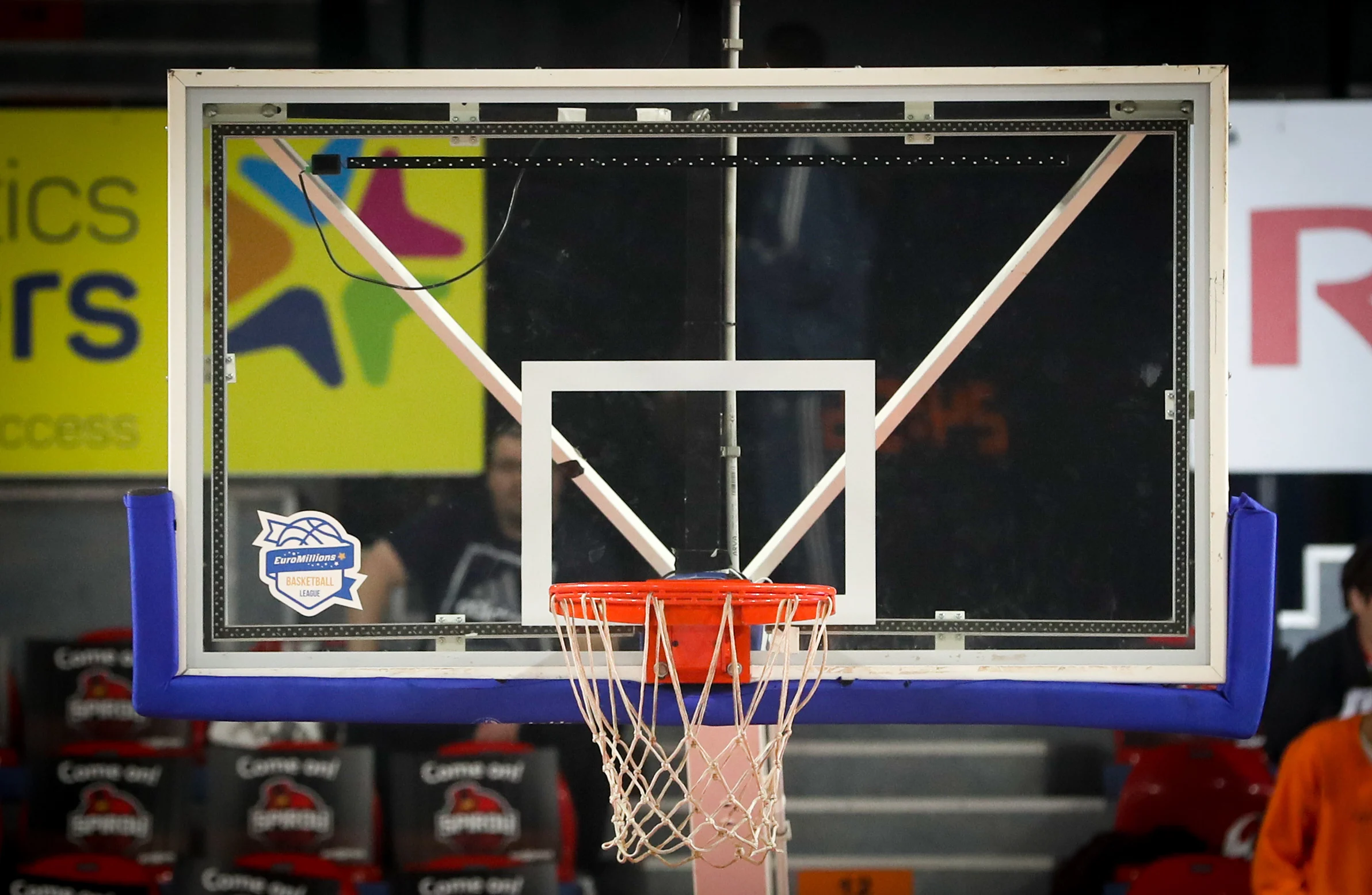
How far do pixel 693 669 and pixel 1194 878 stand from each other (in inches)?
89.2

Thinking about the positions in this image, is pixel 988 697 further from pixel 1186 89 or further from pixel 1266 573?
pixel 1186 89

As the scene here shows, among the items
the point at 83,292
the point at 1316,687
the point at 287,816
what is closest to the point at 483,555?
the point at 287,816

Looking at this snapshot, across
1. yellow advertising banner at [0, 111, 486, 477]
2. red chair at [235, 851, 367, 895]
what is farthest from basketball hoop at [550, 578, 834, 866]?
red chair at [235, 851, 367, 895]

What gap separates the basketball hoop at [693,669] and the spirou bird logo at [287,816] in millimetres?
1969

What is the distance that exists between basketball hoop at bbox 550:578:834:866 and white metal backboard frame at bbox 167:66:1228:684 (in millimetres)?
115

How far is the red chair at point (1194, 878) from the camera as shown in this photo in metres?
3.45

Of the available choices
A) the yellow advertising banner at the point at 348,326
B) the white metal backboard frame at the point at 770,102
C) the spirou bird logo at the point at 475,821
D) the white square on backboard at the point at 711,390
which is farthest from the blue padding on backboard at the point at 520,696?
the spirou bird logo at the point at 475,821

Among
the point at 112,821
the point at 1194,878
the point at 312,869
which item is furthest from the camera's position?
the point at 112,821

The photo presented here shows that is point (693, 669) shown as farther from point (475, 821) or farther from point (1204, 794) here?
point (1204, 794)

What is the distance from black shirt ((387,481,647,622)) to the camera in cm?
226

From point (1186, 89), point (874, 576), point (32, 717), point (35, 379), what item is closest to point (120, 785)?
point (32, 717)

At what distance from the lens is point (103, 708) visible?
388 centimetres

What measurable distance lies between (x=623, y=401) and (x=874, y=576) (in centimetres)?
60

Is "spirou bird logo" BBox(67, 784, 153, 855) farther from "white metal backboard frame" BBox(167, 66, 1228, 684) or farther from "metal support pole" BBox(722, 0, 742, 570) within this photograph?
"metal support pole" BBox(722, 0, 742, 570)
